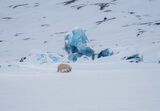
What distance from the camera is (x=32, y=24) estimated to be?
20.5m

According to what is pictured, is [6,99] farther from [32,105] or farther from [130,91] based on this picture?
[130,91]

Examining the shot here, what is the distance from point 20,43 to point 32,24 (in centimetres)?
526

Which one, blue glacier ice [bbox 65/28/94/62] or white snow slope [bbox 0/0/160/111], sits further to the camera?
blue glacier ice [bbox 65/28/94/62]

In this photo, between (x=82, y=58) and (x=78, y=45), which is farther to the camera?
(x=78, y=45)

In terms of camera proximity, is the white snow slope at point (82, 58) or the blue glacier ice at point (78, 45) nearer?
the white snow slope at point (82, 58)

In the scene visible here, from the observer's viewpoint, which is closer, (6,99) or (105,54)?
(6,99)

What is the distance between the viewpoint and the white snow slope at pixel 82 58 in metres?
1.64

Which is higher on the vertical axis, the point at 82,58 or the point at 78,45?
the point at 78,45

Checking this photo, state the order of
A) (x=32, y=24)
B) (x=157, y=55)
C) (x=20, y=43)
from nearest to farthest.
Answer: (x=157, y=55) < (x=20, y=43) < (x=32, y=24)

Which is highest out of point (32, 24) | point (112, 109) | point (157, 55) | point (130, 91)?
point (112, 109)

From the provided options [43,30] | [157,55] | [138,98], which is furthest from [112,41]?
[138,98]

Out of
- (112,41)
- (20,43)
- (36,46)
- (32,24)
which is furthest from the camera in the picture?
(32,24)

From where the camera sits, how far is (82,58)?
8852mm

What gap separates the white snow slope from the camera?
1643mm
